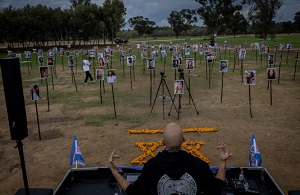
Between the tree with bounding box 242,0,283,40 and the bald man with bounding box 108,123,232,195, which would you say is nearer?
the bald man with bounding box 108,123,232,195

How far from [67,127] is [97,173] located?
5.68 meters

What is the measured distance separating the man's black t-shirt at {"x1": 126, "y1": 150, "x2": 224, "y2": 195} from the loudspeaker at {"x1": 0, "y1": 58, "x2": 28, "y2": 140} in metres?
2.41

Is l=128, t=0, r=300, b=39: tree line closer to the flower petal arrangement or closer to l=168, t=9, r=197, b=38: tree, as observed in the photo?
l=168, t=9, r=197, b=38: tree

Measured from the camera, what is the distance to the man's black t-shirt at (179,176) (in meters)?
3.19

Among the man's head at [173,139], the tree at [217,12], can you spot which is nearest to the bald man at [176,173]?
the man's head at [173,139]

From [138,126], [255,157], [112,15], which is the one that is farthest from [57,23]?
[255,157]

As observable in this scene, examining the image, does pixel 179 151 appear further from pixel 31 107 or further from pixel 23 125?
pixel 31 107

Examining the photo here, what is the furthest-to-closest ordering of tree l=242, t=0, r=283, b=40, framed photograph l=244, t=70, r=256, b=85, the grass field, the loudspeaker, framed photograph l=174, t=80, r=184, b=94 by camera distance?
1. tree l=242, t=0, r=283, b=40
2. framed photograph l=244, t=70, r=256, b=85
3. framed photograph l=174, t=80, r=184, b=94
4. the grass field
5. the loudspeaker

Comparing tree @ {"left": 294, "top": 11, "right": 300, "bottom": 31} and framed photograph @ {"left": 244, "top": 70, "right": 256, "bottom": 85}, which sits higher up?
tree @ {"left": 294, "top": 11, "right": 300, "bottom": 31}

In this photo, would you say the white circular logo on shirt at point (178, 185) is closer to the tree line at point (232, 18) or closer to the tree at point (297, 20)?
the tree line at point (232, 18)

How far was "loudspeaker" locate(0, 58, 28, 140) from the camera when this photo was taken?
4125mm

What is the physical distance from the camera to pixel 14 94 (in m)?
4.25

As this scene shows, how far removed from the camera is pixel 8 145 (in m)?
9.76

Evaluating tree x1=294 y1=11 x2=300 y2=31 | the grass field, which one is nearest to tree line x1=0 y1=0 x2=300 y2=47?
tree x1=294 y1=11 x2=300 y2=31
